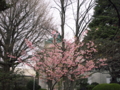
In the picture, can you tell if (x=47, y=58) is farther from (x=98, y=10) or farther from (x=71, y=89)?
(x=98, y=10)

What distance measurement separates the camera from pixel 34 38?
11.0 m

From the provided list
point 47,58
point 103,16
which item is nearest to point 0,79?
point 47,58

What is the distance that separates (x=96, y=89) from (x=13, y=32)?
7.23 m

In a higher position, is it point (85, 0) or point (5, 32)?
point (85, 0)

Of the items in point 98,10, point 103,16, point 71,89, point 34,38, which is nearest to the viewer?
point 71,89

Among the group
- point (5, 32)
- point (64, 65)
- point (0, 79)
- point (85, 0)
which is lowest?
point (0, 79)

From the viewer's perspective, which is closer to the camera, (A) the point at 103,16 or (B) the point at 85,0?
(B) the point at 85,0

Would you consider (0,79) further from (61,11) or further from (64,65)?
(61,11)

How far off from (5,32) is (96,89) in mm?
7669

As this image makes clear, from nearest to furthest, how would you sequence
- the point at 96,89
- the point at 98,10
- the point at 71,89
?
the point at 71,89
the point at 96,89
the point at 98,10

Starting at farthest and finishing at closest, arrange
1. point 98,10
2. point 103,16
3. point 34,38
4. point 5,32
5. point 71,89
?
1. point 98,10
2. point 103,16
3. point 34,38
4. point 5,32
5. point 71,89

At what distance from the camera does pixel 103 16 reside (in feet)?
48.7

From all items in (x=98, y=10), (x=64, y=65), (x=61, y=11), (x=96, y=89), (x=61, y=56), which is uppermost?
(x=98, y=10)

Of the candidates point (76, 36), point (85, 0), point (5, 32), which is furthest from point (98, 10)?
point (5, 32)
